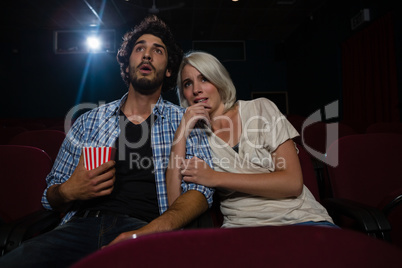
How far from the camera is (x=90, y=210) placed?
4.49ft

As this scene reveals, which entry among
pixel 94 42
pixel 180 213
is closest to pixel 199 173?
pixel 180 213

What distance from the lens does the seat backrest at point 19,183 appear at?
1.46m

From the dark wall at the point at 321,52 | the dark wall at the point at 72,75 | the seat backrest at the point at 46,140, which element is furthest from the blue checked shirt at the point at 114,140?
the dark wall at the point at 72,75

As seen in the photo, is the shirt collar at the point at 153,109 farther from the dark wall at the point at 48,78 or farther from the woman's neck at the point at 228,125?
the dark wall at the point at 48,78

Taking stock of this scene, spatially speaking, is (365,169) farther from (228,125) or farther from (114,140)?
(114,140)

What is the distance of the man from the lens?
114 centimetres

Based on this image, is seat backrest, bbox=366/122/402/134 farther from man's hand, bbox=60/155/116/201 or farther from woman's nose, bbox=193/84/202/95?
man's hand, bbox=60/155/116/201

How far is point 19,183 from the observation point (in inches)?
57.6

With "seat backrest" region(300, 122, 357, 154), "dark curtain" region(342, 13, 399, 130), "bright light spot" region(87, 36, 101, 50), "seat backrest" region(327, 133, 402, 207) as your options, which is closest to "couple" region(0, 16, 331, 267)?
"seat backrest" region(327, 133, 402, 207)

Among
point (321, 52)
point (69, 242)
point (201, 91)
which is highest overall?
point (321, 52)

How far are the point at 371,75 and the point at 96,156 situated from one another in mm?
6201

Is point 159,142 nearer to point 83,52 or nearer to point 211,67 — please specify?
point 211,67

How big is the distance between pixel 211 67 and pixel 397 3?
16.3 feet

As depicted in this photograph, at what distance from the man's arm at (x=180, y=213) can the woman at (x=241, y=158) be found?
0.32 feet
